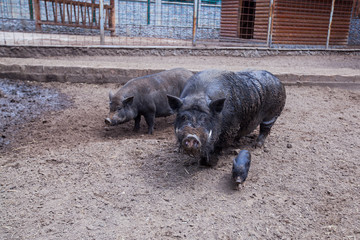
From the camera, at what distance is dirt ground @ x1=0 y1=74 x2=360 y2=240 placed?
8.42 feet

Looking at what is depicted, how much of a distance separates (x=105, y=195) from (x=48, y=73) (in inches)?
205

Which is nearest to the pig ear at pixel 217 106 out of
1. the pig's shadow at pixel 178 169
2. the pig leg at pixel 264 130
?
the pig's shadow at pixel 178 169

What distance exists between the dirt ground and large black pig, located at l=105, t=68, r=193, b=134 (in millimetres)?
405

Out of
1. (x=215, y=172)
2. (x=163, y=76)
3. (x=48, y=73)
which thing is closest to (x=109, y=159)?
(x=215, y=172)

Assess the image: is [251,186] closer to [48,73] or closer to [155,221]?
[155,221]

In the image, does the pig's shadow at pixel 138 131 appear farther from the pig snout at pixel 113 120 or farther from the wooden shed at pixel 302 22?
the wooden shed at pixel 302 22

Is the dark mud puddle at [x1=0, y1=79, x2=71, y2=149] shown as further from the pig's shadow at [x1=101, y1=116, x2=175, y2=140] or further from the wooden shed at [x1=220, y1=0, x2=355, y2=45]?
the wooden shed at [x1=220, y1=0, x2=355, y2=45]

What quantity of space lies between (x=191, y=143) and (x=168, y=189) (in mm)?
605

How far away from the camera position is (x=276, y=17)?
12586 millimetres

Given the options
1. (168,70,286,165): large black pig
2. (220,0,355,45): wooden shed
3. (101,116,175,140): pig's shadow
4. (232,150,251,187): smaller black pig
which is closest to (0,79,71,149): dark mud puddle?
(101,116,175,140): pig's shadow

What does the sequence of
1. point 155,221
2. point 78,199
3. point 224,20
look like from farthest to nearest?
point 224,20 → point 78,199 → point 155,221

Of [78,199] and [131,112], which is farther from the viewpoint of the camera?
[131,112]

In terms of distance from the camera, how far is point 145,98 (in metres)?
5.06

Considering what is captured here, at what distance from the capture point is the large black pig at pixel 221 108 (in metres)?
2.91
